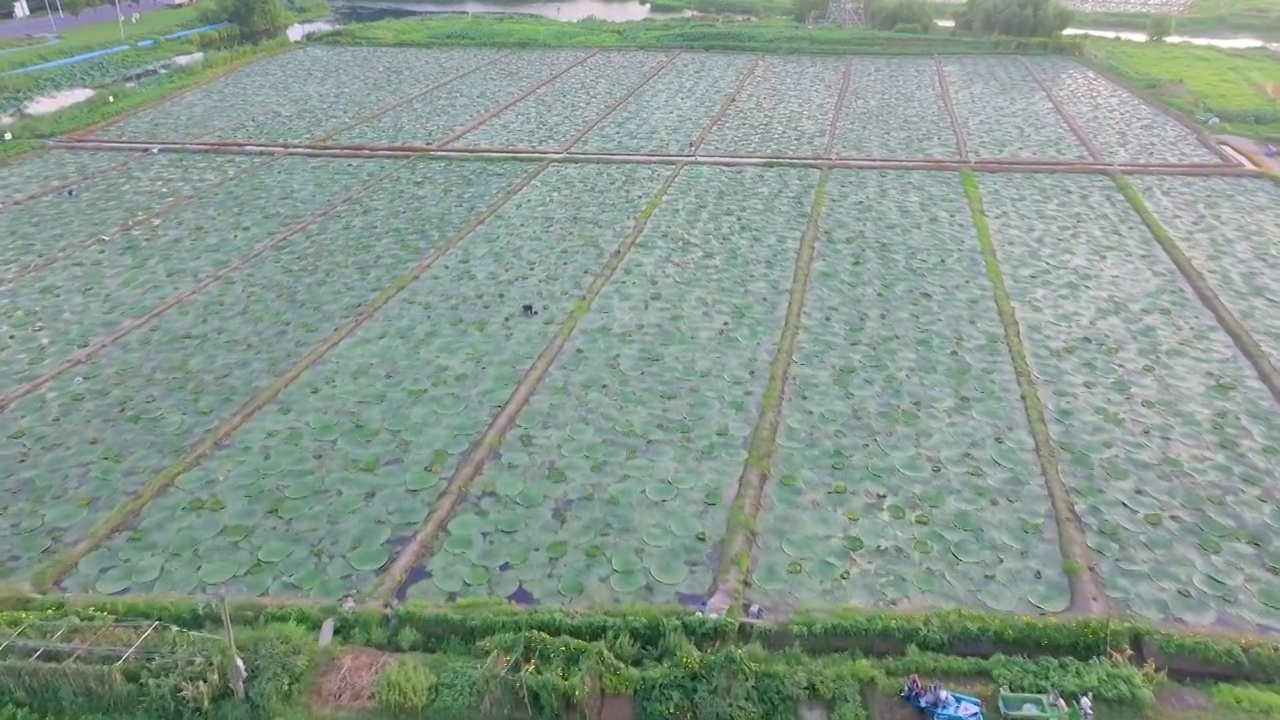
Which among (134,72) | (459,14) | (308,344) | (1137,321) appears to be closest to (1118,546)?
(1137,321)

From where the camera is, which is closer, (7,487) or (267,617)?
(267,617)

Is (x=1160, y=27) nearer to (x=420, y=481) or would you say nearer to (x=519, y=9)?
(x=519, y=9)

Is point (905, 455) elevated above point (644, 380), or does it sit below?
below

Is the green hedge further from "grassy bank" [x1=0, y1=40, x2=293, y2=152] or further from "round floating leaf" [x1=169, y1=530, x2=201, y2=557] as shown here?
"grassy bank" [x1=0, y1=40, x2=293, y2=152]

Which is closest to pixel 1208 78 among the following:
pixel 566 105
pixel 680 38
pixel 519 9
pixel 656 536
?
pixel 680 38

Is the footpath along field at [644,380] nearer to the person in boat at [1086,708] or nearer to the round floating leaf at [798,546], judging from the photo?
the round floating leaf at [798,546]

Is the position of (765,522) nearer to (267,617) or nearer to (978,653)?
(978,653)

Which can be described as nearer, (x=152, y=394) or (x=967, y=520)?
(x=967, y=520)

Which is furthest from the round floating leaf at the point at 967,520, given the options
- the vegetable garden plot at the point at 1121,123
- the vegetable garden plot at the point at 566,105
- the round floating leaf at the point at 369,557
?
the vegetable garden plot at the point at 566,105
